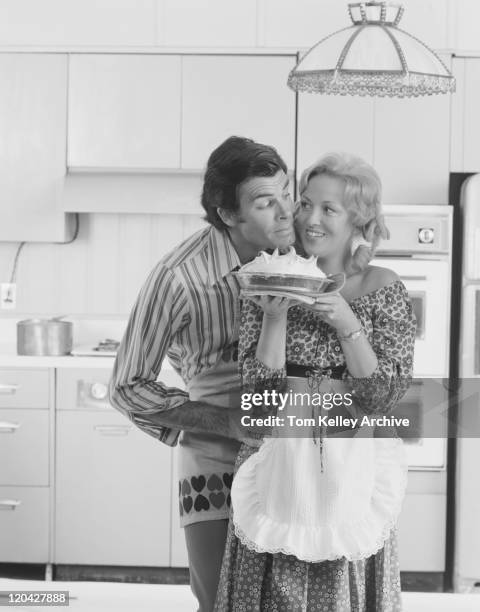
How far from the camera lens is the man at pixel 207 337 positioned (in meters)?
1.80

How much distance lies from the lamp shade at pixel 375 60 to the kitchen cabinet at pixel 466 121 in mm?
1779

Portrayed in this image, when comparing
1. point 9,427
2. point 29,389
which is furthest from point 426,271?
point 9,427

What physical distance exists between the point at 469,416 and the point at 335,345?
2314 millimetres

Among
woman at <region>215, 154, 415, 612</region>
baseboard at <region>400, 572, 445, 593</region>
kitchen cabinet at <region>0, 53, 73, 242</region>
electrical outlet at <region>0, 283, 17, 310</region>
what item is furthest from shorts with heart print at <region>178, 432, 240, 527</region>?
electrical outlet at <region>0, 283, 17, 310</region>

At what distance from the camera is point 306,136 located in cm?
398

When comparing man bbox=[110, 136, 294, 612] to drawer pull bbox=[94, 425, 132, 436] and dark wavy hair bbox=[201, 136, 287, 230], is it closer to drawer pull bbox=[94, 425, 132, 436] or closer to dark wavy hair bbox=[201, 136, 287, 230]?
dark wavy hair bbox=[201, 136, 287, 230]

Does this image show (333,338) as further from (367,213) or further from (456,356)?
(456,356)

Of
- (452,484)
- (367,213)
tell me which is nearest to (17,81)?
(452,484)

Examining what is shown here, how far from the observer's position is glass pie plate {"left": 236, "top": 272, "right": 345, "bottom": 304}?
159 centimetres

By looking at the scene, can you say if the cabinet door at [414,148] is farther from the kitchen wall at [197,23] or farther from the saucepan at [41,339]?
the saucepan at [41,339]

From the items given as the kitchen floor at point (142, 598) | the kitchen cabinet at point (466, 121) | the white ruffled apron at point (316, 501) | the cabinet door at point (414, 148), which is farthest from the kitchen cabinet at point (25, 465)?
the white ruffled apron at point (316, 501)

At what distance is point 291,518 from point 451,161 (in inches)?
101

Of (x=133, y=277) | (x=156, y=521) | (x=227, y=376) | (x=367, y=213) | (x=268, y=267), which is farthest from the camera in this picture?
(x=133, y=277)

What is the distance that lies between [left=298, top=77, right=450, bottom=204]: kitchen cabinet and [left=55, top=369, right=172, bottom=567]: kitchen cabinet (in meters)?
1.24
